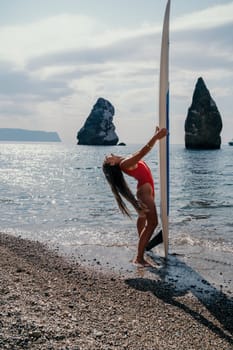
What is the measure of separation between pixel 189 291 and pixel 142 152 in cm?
237

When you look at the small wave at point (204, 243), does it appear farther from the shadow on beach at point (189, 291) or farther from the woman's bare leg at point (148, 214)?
the woman's bare leg at point (148, 214)

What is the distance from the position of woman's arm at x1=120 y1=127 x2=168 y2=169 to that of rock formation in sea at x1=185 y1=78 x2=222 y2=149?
9911 centimetres

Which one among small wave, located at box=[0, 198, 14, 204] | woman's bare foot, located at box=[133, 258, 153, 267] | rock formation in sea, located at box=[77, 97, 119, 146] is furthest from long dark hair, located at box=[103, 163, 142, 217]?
rock formation in sea, located at box=[77, 97, 119, 146]

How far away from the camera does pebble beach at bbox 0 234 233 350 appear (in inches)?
164

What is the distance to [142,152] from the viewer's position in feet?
Answer: 22.3

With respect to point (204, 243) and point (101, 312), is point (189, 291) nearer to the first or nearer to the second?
point (101, 312)

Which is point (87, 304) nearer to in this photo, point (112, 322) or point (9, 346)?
point (112, 322)

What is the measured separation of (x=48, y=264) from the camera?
7852mm

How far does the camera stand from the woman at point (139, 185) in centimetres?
696

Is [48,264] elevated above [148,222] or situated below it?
below

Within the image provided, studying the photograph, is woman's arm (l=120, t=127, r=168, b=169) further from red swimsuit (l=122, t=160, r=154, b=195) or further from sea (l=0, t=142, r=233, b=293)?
sea (l=0, t=142, r=233, b=293)

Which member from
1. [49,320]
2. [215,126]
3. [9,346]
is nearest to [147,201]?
[49,320]

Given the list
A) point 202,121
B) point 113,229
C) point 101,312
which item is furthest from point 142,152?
point 202,121

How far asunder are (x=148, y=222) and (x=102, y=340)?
12.0 ft
